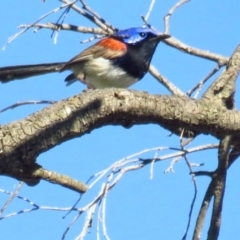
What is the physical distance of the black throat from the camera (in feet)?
18.7

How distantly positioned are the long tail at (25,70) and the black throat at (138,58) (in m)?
0.57

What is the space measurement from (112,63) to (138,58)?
29 centimetres

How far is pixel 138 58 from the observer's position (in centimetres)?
587

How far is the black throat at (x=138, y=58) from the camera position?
5.69 metres

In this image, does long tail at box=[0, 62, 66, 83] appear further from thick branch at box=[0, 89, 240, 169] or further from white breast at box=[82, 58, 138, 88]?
thick branch at box=[0, 89, 240, 169]

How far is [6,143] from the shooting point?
2.65 m

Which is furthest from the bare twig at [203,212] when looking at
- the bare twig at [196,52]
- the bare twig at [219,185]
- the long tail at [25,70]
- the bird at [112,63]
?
A: the bird at [112,63]

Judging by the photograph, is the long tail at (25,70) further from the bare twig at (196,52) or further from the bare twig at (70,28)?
the bare twig at (196,52)

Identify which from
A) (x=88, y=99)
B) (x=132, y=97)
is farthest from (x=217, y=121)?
(x=88, y=99)

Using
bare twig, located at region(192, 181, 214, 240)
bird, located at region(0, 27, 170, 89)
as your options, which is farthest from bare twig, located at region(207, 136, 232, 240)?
bird, located at region(0, 27, 170, 89)

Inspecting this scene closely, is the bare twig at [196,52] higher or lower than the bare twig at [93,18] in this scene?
lower

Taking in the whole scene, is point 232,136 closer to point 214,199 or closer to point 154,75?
point 214,199

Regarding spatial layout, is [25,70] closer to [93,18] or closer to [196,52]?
[93,18]

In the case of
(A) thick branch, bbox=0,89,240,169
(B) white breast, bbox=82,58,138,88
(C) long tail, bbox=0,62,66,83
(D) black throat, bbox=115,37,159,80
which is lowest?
(A) thick branch, bbox=0,89,240,169
